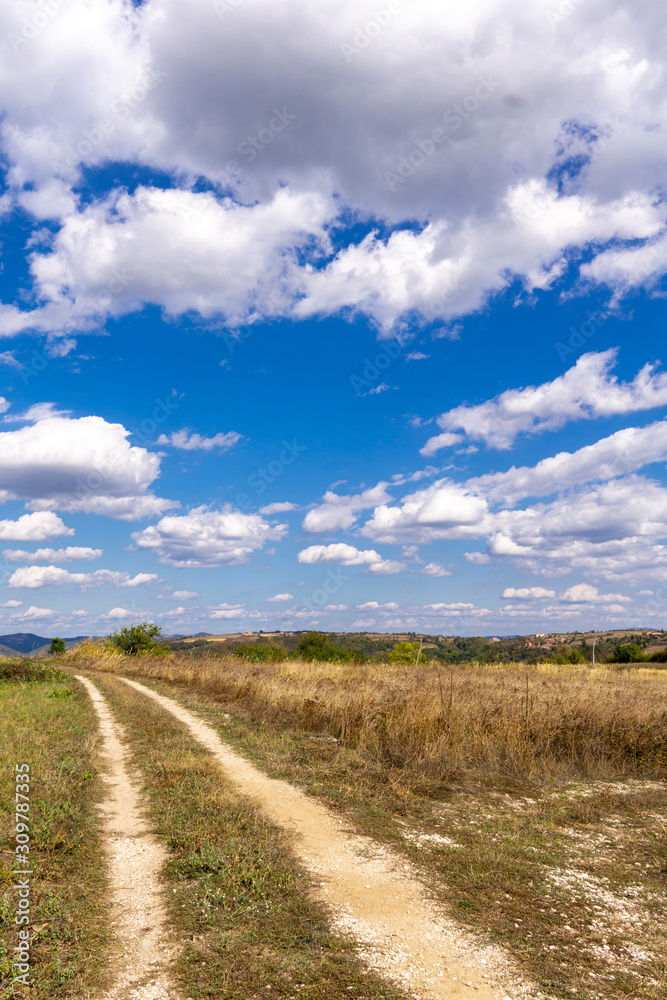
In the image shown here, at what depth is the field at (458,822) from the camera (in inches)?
181

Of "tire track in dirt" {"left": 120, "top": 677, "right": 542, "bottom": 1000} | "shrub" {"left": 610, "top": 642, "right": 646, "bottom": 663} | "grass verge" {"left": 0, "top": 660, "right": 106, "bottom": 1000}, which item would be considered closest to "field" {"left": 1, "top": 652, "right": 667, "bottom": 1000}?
"tire track in dirt" {"left": 120, "top": 677, "right": 542, "bottom": 1000}

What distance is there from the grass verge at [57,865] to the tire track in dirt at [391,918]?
225cm

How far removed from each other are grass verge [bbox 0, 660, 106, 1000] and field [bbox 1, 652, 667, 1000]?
31 centimetres

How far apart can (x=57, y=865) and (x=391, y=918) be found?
3706 millimetres

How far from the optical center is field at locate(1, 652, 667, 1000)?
4.60 m

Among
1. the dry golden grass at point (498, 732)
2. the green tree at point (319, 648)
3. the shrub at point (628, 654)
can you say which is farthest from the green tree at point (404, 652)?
the shrub at point (628, 654)

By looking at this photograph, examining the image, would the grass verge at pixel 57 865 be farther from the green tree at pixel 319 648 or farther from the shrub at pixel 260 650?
the green tree at pixel 319 648

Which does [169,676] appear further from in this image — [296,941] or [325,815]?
[296,941]

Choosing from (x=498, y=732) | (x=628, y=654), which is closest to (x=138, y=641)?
(x=498, y=732)

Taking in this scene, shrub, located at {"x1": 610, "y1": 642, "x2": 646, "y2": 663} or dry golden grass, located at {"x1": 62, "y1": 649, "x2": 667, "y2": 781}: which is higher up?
dry golden grass, located at {"x1": 62, "y1": 649, "x2": 667, "y2": 781}

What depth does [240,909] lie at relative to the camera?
5199mm

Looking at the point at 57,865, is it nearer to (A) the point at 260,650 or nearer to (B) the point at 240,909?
(B) the point at 240,909

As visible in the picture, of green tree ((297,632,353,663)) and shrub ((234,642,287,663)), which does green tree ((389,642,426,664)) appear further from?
shrub ((234,642,287,663))

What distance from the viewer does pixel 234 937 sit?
15.6 feet
